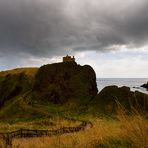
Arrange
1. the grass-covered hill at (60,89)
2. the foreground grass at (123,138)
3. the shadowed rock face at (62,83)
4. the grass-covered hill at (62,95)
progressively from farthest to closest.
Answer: the shadowed rock face at (62,83) < the grass-covered hill at (60,89) < the grass-covered hill at (62,95) < the foreground grass at (123,138)

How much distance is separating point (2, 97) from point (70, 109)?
→ 26.1m

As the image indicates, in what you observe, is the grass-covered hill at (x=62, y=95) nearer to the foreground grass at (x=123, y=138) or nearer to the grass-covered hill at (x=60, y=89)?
the grass-covered hill at (x=60, y=89)

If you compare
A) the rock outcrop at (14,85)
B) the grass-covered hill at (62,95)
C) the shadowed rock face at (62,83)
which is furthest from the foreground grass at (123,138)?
the rock outcrop at (14,85)

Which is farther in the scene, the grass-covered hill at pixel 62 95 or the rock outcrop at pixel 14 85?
the rock outcrop at pixel 14 85

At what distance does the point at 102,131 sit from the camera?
8.15 m

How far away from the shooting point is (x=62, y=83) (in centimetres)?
6762

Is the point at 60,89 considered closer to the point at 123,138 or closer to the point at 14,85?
the point at 14,85

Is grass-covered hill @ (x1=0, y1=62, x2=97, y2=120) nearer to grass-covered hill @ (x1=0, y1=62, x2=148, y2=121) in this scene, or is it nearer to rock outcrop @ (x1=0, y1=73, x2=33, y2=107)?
grass-covered hill @ (x1=0, y1=62, x2=148, y2=121)

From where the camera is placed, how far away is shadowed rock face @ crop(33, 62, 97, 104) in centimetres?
6644

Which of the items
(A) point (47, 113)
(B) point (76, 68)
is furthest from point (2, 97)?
(A) point (47, 113)

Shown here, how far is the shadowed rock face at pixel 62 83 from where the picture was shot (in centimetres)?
6644

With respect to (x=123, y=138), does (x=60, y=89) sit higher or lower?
higher

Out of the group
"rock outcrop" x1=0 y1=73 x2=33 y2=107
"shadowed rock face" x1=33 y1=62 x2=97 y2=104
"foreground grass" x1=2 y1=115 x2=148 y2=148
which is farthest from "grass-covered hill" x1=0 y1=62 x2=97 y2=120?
"foreground grass" x1=2 y1=115 x2=148 y2=148

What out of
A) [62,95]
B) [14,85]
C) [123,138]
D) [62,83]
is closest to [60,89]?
[62,83]
